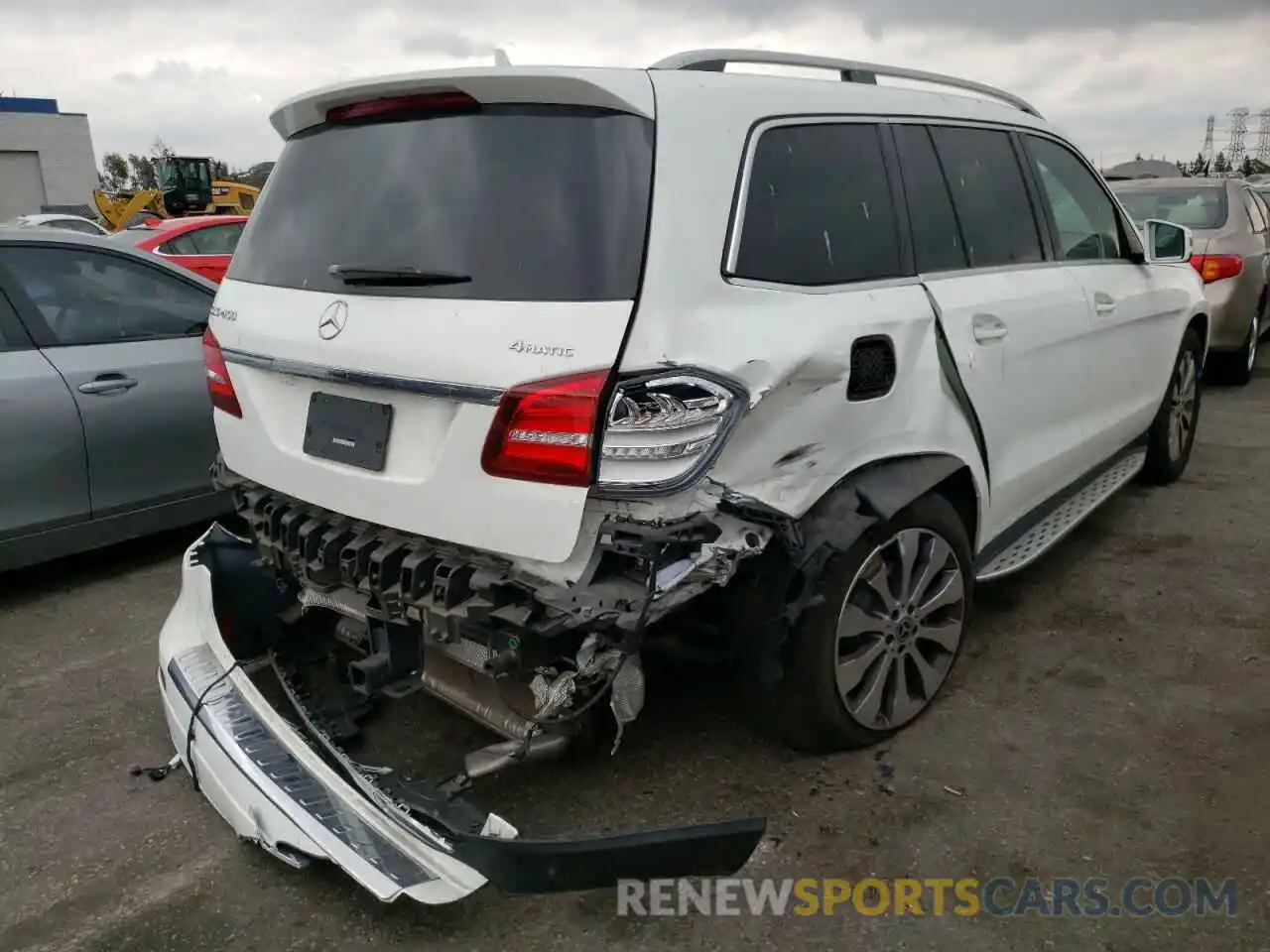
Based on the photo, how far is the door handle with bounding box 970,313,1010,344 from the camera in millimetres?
3242

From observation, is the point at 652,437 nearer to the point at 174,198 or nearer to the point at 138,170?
the point at 174,198

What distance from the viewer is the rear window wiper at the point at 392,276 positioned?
2.52 m

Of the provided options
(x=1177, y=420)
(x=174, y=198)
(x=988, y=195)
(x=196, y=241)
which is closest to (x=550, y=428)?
(x=988, y=195)

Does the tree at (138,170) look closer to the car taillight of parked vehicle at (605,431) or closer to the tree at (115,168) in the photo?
the tree at (115,168)

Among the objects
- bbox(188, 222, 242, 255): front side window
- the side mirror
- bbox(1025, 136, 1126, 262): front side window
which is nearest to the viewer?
bbox(1025, 136, 1126, 262): front side window

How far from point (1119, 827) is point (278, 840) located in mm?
2132

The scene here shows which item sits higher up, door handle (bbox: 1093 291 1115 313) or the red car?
door handle (bbox: 1093 291 1115 313)

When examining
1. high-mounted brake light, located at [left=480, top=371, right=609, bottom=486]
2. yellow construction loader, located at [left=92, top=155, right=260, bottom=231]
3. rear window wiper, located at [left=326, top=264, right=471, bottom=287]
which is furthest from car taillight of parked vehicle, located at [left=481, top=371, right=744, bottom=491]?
yellow construction loader, located at [left=92, top=155, right=260, bottom=231]

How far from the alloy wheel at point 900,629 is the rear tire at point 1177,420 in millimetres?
2643

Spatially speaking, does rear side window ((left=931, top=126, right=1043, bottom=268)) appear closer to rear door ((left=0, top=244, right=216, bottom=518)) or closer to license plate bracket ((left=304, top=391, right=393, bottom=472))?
license plate bracket ((left=304, top=391, right=393, bottom=472))

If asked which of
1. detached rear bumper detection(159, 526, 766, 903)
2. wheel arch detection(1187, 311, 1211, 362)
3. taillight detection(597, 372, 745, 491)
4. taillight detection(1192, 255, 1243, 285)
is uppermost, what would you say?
taillight detection(597, 372, 745, 491)

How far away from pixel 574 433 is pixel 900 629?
4.38ft

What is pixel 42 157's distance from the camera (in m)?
44.9

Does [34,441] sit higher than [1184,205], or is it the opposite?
[1184,205]
